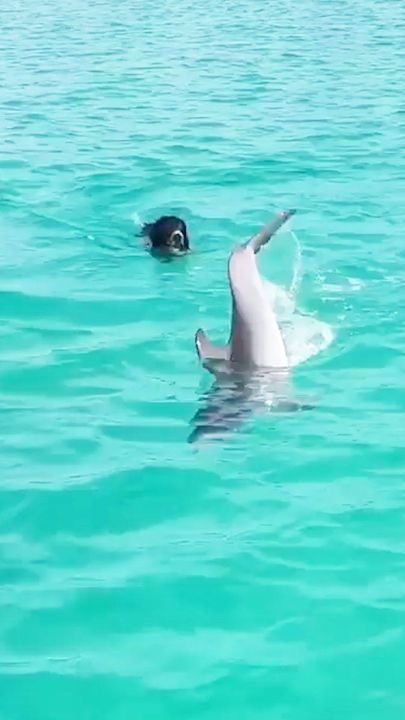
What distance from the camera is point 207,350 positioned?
812 centimetres

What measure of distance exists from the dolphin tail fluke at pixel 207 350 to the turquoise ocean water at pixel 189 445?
17 centimetres

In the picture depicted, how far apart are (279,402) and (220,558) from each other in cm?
162

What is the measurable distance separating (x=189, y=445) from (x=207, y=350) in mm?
912

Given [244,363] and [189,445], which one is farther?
[244,363]

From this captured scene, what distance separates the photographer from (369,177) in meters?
13.6

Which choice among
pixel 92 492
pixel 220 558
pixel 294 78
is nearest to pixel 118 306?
pixel 92 492

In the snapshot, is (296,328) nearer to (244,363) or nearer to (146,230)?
(244,363)

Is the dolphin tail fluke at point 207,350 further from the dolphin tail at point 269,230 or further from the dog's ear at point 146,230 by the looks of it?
the dog's ear at point 146,230

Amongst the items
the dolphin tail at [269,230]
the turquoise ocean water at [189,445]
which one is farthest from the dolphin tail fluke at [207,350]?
the dolphin tail at [269,230]

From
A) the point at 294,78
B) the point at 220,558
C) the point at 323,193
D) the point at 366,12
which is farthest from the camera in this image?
the point at 366,12

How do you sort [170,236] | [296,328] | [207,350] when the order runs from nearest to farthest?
[207,350] < [296,328] < [170,236]

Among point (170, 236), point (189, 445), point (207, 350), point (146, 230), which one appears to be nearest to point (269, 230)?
point (207, 350)

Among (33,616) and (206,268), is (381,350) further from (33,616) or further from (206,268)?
(33,616)

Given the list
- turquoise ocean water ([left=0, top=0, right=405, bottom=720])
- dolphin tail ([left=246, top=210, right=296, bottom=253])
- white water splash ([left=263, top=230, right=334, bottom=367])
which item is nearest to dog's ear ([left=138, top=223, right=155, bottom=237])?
turquoise ocean water ([left=0, top=0, right=405, bottom=720])
